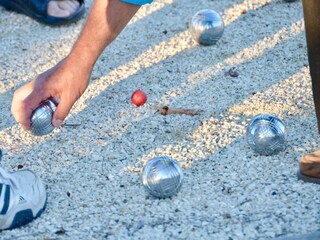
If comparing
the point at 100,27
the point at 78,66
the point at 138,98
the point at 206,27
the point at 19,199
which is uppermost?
the point at 100,27

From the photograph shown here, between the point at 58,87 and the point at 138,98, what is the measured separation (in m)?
1.01

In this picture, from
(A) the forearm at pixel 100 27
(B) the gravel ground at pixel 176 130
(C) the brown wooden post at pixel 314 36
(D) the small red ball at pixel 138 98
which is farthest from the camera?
(D) the small red ball at pixel 138 98

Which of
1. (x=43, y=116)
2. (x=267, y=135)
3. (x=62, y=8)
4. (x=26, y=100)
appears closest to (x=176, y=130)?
(x=267, y=135)

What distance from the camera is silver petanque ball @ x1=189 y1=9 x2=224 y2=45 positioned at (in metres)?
4.89

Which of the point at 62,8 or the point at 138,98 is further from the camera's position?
the point at 62,8

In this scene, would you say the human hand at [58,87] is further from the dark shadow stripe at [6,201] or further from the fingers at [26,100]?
the dark shadow stripe at [6,201]

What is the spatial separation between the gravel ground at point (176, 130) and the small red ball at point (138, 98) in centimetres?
3

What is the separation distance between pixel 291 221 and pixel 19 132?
5.26 feet

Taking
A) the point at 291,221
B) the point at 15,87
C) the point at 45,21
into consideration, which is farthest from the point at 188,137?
the point at 45,21

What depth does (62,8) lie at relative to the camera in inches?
212

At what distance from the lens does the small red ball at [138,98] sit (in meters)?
4.34

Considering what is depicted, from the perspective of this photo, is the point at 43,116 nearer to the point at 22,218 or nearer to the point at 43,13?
the point at 22,218

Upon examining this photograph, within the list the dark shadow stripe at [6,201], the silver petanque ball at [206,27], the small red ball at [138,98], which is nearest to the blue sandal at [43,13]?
the silver petanque ball at [206,27]

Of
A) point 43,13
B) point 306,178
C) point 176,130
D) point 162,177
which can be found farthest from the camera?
point 43,13
